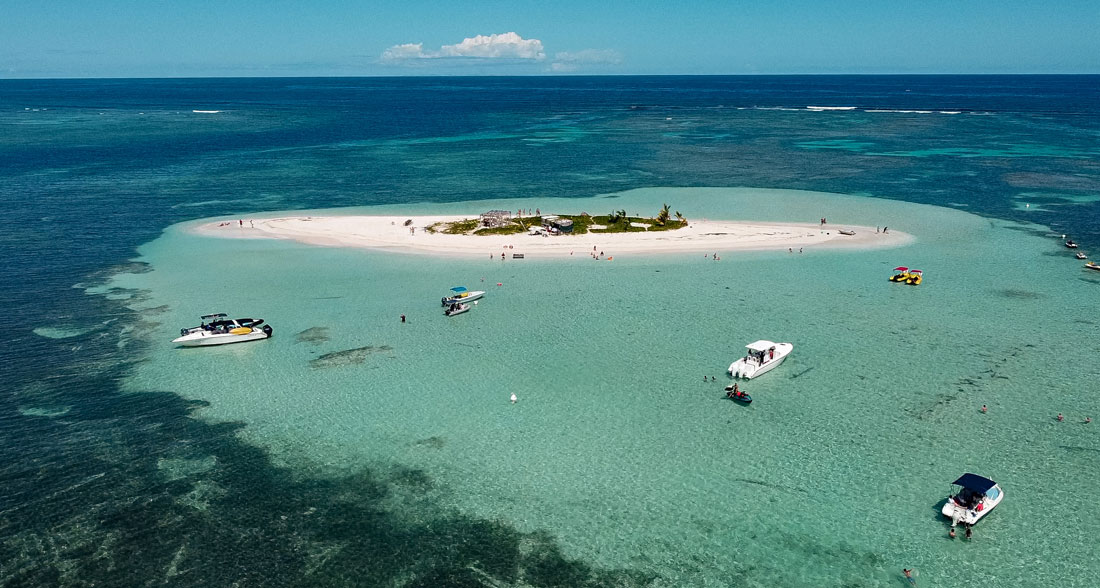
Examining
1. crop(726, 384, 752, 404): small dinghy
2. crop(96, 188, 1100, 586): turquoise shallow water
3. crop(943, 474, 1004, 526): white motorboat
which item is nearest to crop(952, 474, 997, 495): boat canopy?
crop(943, 474, 1004, 526): white motorboat

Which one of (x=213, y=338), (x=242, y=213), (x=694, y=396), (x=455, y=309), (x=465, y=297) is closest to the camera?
(x=694, y=396)

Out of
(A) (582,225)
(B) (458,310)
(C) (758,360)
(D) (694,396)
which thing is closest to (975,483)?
(C) (758,360)

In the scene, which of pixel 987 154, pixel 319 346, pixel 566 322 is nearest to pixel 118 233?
pixel 319 346

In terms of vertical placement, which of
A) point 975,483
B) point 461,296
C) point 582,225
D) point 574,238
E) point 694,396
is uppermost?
point 582,225

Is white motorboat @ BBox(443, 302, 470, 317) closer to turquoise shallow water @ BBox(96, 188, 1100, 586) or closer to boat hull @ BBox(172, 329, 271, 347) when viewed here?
turquoise shallow water @ BBox(96, 188, 1100, 586)

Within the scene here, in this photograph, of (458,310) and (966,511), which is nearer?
(966,511)

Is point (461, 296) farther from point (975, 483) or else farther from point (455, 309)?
point (975, 483)

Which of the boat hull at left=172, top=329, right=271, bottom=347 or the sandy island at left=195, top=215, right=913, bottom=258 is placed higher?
the sandy island at left=195, top=215, right=913, bottom=258

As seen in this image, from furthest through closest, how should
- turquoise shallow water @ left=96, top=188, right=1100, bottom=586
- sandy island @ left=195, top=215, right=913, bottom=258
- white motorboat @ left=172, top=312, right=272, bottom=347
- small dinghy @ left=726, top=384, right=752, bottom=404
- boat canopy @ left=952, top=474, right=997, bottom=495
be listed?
sandy island @ left=195, top=215, right=913, bottom=258
white motorboat @ left=172, top=312, right=272, bottom=347
small dinghy @ left=726, top=384, right=752, bottom=404
boat canopy @ left=952, top=474, right=997, bottom=495
turquoise shallow water @ left=96, top=188, right=1100, bottom=586
